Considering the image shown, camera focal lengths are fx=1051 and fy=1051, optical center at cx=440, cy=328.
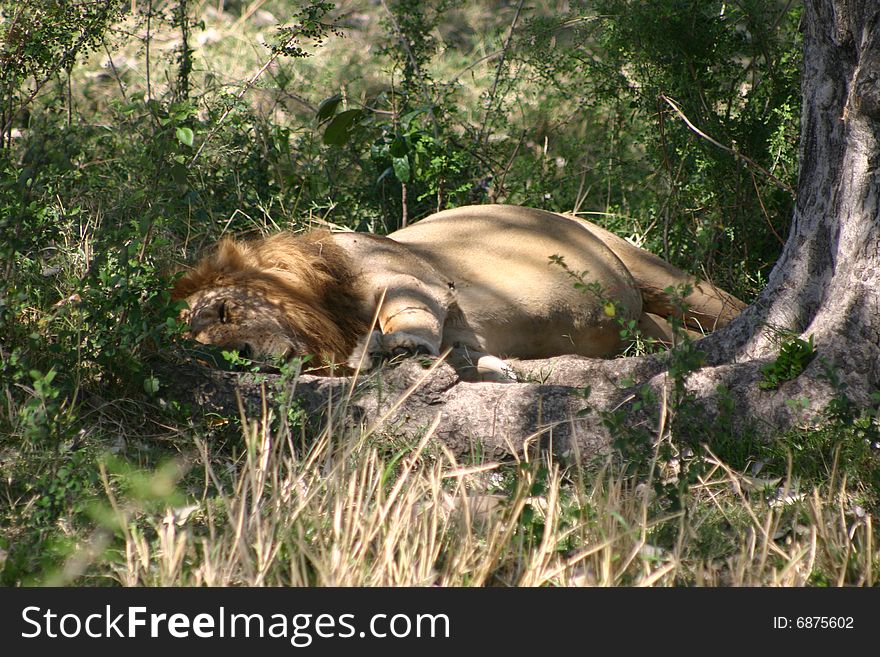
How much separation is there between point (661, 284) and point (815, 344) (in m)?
2.21

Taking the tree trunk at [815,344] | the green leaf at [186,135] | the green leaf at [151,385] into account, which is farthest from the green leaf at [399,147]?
the green leaf at [151,385]

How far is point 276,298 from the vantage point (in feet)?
16.3

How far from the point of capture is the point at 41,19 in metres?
4.97

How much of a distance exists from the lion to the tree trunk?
0.47m

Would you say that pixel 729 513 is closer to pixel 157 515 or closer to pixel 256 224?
pixel 157 515

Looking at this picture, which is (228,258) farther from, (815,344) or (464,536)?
(815,344)

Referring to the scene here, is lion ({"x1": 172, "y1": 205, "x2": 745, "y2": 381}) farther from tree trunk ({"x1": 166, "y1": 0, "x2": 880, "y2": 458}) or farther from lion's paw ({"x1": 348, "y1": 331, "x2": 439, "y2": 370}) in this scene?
tree trunk ({"x1": 166, "y1": 0, "x2": 880, "y2": 458})

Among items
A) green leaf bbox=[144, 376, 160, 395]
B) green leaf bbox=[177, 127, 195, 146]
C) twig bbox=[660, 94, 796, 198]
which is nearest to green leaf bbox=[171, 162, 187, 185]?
green leaf bbox=[177, 127, 195, 146]

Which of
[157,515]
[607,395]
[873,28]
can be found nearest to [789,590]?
[607,395]

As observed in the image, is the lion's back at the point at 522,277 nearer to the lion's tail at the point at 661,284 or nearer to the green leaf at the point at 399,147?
the lion's tail at the point at 661,284

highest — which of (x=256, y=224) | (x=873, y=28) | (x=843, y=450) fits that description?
(x=873, y=28)

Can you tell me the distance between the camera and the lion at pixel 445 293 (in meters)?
4.84

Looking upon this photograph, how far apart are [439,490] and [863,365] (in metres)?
1.79

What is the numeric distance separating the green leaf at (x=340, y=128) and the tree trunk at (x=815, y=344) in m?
2.55
